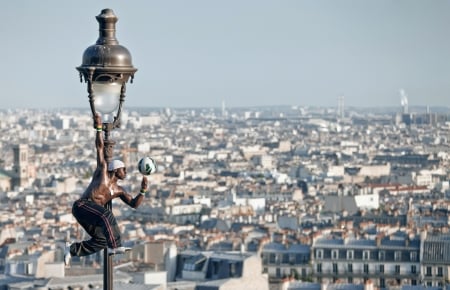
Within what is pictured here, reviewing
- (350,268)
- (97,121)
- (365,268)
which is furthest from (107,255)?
(350,268)

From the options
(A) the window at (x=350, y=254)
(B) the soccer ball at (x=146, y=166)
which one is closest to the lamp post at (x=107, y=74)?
(B) the soccer ball at (x=146, y=166)

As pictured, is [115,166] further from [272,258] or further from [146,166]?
[272,258]

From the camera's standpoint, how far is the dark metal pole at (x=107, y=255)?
680cm

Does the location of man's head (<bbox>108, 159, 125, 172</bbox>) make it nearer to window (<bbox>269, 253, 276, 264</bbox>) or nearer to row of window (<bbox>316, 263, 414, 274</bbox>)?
row of window (<bbox>316, 263, 414, 274</bbox>)

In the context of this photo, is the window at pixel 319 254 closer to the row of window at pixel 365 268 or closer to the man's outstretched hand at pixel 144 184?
the row of window at pixel 365 268

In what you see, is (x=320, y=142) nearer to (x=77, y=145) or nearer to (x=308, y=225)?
(x=77, y=145)

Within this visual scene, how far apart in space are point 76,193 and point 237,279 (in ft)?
162

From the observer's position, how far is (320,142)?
179 metres

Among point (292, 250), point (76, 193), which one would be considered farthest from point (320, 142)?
point (292, 250)

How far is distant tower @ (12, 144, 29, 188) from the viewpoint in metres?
91.1

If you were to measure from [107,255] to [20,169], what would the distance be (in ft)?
282

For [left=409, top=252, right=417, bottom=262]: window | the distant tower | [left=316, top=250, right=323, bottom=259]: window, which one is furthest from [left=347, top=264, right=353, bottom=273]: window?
the distant tower

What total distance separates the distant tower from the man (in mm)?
83422

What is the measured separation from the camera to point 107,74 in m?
6.96
